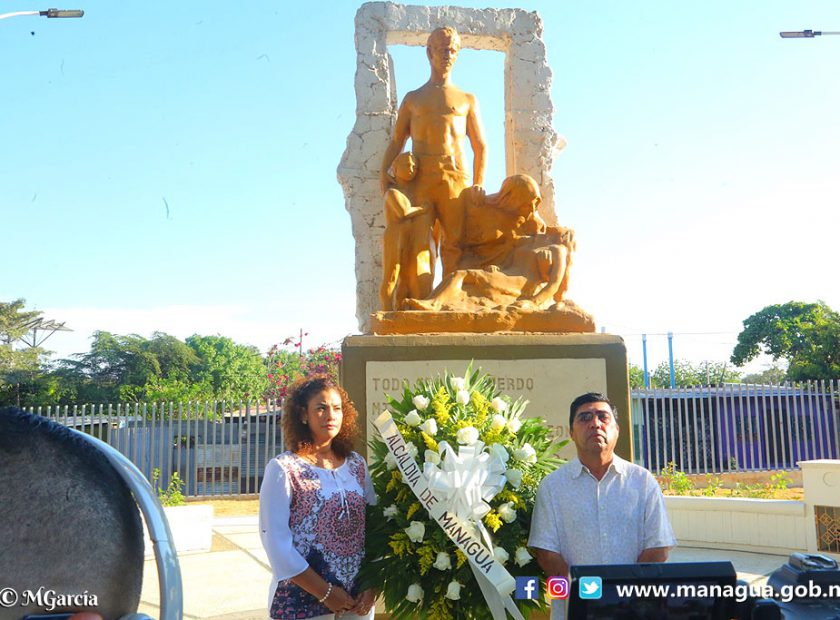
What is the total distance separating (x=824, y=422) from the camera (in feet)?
35.0

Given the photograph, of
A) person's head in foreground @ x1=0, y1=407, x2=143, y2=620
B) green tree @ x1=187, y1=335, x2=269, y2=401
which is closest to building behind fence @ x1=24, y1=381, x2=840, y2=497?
person's head in foreground @ x1=0, y1=407, x2=143, y2=620

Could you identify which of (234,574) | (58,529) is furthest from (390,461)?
(234,574)

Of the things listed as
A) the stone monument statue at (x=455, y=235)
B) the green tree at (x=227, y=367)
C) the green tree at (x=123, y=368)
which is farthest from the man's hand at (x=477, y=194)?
the green tree at (x=227, y=367)

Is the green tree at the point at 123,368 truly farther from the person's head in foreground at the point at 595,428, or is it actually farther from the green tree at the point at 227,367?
the person's head in foreground at the point at 595,428

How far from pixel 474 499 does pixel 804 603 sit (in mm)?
1160

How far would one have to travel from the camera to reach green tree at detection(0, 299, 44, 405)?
2592 centimetres

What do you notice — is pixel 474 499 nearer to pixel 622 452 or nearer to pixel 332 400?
pixel 332 400

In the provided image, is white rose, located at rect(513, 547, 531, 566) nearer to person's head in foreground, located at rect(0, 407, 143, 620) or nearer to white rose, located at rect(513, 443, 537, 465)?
white rose, located at rect(513, 443, 537, 465)

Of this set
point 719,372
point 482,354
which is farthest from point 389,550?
point 719,372

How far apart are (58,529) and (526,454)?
1.86 m

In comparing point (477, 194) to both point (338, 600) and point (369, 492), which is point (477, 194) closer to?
point (369, 492)

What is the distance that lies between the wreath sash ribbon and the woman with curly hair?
26 cm

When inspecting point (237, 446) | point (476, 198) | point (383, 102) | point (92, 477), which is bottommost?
point (237, 446)

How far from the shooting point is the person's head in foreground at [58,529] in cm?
89
